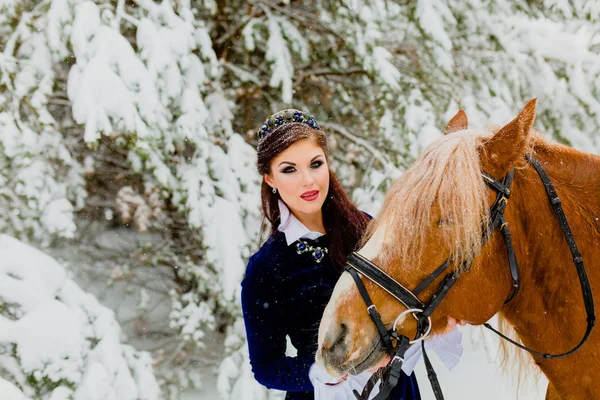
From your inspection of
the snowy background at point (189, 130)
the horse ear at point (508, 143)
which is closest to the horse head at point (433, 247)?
the horse ear at point (508, 143)

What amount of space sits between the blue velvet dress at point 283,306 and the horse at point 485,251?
15.0 inches

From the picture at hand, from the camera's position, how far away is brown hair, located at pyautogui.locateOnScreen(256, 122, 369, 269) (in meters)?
1.97

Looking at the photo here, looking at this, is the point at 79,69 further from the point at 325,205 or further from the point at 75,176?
the point at 325,205

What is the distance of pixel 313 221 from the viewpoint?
2.13 meters

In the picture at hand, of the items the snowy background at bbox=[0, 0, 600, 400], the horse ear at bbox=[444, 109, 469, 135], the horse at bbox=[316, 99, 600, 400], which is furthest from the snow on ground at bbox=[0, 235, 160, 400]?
Answer: the horse ear at bbox=[444, 109, 469, 135]

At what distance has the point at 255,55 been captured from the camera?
213 inches

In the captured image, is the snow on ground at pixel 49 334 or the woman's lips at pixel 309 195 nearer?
the woman's lips at pixel 309 195

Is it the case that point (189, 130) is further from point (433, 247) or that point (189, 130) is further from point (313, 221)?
point (433, 247)

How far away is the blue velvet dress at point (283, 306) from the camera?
1960 mm

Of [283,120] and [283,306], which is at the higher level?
[283,120]

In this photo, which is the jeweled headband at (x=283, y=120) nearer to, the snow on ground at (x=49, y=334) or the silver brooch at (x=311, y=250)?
the silver brooch at (x=311, y=250)

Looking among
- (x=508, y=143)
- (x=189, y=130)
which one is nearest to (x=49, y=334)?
(x=189, y=130)

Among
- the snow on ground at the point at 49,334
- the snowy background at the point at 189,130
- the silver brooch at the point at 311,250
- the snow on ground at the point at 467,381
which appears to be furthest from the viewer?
the snow on ground at the point at 467,381

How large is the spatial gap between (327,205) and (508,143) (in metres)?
0.87
